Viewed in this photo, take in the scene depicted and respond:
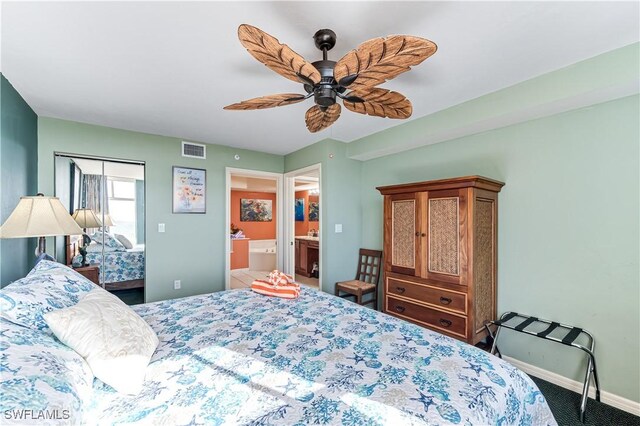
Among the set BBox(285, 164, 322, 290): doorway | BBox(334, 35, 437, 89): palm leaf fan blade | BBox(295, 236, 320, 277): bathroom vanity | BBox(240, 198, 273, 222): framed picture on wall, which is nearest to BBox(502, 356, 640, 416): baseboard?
BBox(285, 164, 322, 290): doorway

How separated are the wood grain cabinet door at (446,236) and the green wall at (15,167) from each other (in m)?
3.40

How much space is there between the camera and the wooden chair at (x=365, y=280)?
11.6 feet

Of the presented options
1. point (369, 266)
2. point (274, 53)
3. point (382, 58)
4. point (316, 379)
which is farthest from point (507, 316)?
point (274, 53)

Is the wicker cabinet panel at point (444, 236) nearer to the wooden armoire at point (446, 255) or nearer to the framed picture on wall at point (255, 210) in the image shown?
the wooden armoire at point (446, 255)

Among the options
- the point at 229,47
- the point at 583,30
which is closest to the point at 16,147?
the point at 229,47

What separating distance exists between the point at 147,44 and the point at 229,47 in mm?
504

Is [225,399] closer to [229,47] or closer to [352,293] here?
[229,47]

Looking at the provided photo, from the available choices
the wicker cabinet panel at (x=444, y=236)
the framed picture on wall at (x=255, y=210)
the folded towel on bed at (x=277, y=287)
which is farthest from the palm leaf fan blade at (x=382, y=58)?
the framed picture on wall at (x=255, y=210)

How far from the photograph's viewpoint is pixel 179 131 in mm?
3430

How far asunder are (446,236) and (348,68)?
181cm

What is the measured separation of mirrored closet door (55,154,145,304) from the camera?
10.3 feet

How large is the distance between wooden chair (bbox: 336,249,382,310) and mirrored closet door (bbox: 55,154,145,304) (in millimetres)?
2586

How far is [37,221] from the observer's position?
174 centimetres

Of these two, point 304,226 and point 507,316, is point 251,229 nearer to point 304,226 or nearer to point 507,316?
point 304,226
